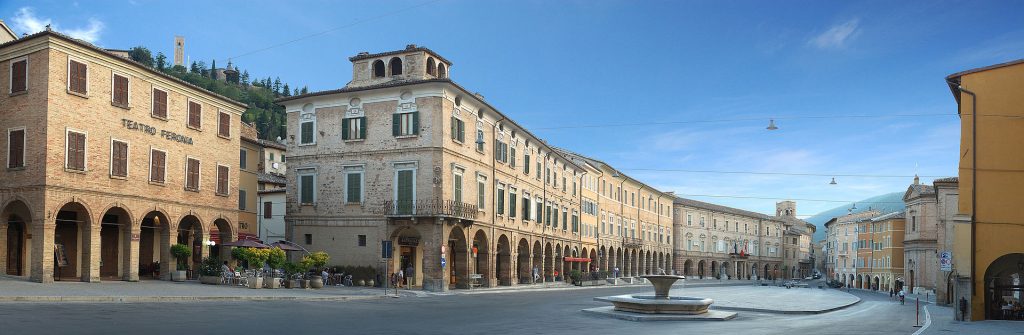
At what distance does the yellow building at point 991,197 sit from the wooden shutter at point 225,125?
33403mm

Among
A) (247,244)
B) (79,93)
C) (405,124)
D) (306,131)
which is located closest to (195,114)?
(247,244)

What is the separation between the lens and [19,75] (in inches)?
1245

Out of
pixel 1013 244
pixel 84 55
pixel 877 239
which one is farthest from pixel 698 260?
pixel 84 55

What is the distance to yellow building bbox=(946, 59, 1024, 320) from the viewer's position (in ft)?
95.1

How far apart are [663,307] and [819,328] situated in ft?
17.9

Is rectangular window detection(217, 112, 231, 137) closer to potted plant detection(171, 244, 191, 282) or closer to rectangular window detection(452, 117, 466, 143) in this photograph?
potted plant detection(171, 244, 191, 282)

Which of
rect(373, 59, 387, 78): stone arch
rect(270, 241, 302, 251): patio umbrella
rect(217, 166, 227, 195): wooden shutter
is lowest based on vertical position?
rect(270, 241, 302, 251): patio umbrella

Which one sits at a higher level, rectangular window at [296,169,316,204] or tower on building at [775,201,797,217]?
rectangular window at [296,169,316,204]

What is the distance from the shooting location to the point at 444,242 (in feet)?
143

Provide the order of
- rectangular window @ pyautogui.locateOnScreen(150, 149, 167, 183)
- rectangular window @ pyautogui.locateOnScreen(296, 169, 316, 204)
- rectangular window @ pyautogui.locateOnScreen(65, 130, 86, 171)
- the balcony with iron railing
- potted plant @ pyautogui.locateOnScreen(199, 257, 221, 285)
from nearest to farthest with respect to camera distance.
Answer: rectangular window @ pyautogui.locateOnScreen(65, 130, 86, 171)
rectangular window @ pyautogui.locateOnScreen(150, 149, 167, 183)
potted plant @ pyautogui.locateOnScreen(199, 257, 221, 285)
the balcony with iron railing
rectangular window @ pyautogui.locateOnScreen(296, 169, 316, 204)

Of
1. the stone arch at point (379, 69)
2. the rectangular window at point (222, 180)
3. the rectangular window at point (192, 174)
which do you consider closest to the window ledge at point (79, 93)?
the rectangular window at point (192, 174)

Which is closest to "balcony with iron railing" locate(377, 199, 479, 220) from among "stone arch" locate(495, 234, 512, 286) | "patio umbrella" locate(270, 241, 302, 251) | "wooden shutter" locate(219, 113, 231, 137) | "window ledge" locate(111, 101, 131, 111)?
"patio umbrella" locate(270, 241, 302, 251)

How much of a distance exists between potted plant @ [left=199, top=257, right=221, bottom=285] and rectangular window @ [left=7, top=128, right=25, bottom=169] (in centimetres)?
881

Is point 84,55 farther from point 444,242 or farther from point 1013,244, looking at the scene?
point 1013,244
